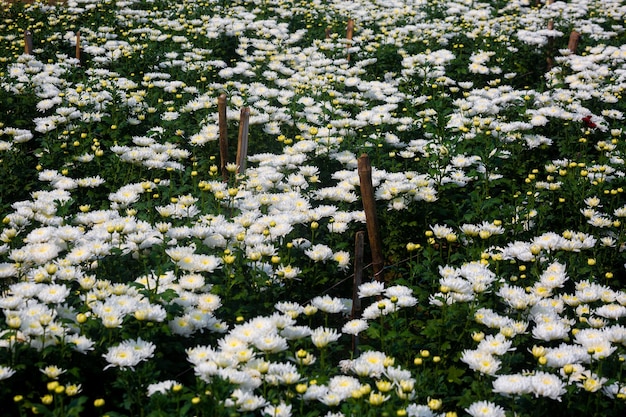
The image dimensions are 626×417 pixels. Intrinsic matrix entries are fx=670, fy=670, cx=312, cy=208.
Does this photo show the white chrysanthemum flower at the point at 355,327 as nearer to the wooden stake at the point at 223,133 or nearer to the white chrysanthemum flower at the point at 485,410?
the white chrysanthemum flower at the point at 485,410

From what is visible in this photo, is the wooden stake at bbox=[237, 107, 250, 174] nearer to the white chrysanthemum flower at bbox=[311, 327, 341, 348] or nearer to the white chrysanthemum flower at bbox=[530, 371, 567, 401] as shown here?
the white chrysanthemum flower at bbox=[311, 327, 341, 348]

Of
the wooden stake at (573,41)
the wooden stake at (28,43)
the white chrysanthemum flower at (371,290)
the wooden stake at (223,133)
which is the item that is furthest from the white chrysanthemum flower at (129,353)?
the wooden stake at (573,41)

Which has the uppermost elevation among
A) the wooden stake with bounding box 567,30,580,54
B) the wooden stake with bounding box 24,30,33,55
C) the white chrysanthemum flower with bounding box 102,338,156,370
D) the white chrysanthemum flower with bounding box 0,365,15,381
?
the white chrysanthemum flower with bounding box 0,365,15,381

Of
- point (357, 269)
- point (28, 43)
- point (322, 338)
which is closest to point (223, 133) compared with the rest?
point (357, 269)

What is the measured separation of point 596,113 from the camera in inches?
322

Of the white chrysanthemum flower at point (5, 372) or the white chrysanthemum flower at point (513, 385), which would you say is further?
the white chrysanthemum flower at point (513, 385)

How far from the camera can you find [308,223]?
5617 millimetres

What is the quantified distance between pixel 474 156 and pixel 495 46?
169 inches

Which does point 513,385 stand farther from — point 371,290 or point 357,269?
point 357,269

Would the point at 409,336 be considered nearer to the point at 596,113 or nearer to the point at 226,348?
the point at 226,348

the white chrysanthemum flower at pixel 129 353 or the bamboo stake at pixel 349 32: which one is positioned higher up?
the white chrysanthemum flower at pixel 129 353

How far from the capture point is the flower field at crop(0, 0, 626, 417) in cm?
351

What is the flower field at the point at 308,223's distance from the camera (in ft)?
11.5

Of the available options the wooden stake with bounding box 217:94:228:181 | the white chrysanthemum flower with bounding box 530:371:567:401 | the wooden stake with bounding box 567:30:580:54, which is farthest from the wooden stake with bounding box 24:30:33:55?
the white chrysanthemum flower with bounding box 530:371:567:401
